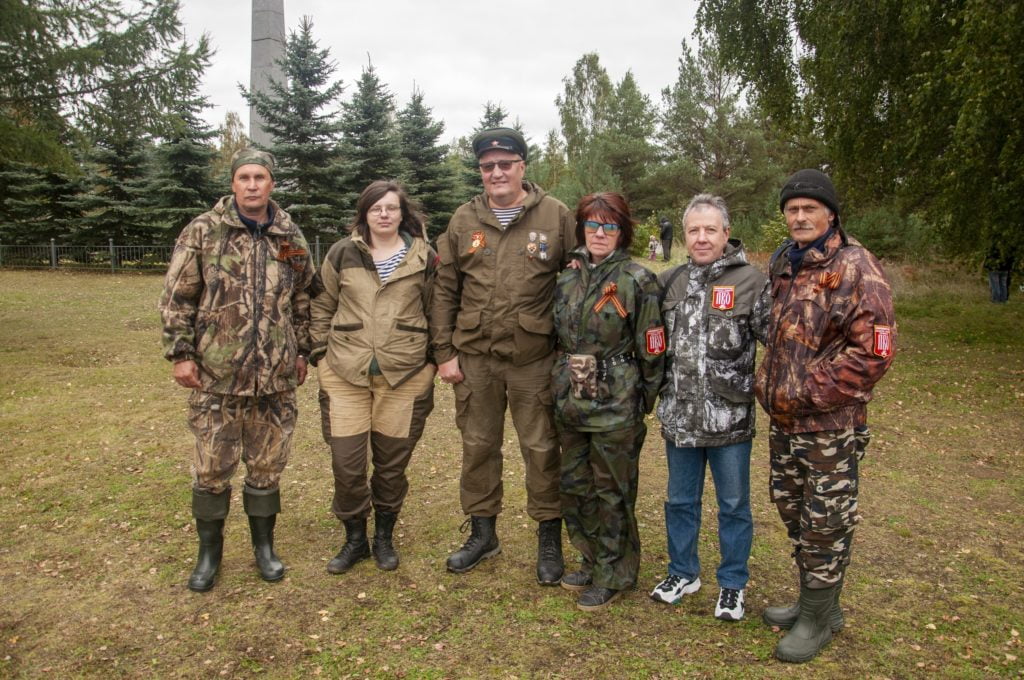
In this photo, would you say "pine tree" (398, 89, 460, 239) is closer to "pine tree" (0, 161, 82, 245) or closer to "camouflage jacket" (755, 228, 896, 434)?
"pine tree" (0, 161, 82, 245)

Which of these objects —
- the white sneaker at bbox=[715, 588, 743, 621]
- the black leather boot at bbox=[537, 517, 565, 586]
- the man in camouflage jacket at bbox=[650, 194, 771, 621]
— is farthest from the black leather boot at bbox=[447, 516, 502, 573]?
the white sneaker at bbox=[715, 588, 743, 621]

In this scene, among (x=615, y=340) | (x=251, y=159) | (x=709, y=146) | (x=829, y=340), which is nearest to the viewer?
(x=829, y=340)

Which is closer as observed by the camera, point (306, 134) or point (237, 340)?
point (237, 340)

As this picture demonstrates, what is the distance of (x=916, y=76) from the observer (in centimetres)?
878

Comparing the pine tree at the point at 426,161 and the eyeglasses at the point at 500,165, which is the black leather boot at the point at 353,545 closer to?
the eyeglasses at the point at 500,165

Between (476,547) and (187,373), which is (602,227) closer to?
(476,547)

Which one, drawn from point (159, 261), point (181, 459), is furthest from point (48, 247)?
point (181, 459)

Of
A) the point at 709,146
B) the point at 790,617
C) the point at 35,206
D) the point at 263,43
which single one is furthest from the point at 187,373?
the point at 709,146

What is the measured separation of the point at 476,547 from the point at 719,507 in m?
1.30

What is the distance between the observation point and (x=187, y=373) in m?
3.34

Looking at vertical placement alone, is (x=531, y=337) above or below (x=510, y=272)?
below

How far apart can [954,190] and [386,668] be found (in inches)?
356

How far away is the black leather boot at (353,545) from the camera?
3744mm

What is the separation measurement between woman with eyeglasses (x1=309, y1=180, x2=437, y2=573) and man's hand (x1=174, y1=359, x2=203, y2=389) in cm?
55
